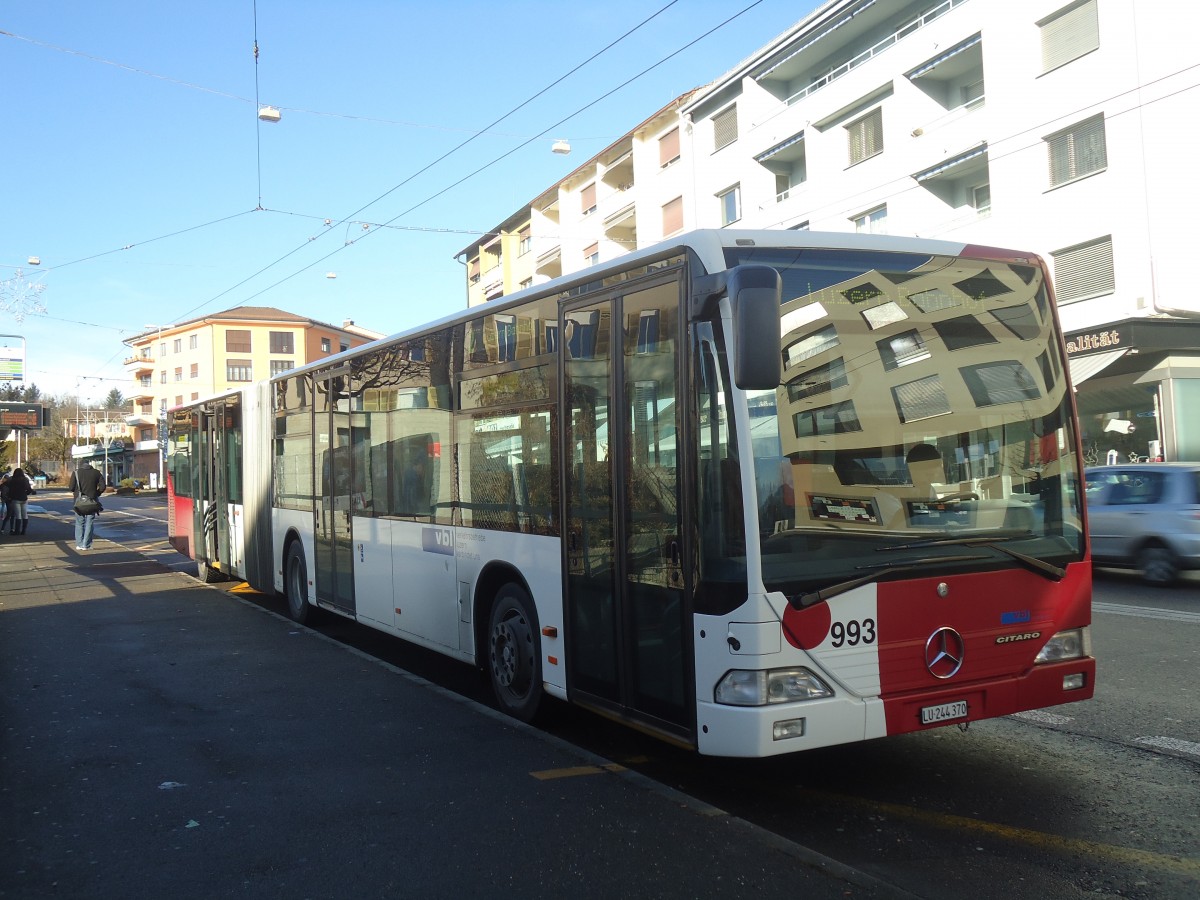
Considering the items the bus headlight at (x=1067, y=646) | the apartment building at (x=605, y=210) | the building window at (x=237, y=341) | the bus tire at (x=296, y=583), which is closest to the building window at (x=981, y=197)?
the apartment building at (x=605, y=210)

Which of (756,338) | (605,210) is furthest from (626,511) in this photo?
(605,210)

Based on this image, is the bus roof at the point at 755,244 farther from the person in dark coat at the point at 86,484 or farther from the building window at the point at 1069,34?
the building window at the point at 1069,34

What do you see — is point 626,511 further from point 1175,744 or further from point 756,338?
point 1175,744

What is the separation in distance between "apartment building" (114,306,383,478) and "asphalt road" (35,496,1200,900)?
273ft

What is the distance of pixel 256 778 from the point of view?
18.7ft

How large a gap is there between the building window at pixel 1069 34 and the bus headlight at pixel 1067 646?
20949mm

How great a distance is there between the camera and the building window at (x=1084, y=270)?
73.7 ft

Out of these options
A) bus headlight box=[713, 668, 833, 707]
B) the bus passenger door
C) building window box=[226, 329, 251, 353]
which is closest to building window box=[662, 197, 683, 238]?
the bus passenger door

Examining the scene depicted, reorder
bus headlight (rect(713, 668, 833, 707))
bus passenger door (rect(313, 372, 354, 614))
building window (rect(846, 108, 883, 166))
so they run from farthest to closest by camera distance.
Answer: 1. building window (rect(846, 108, 883, 166))
2. bus passenger door (rect(313, 372, 354, 614))
3. bus headlight (rect(713, 668, 833, 707))

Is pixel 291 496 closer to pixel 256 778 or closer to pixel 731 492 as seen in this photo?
pixel 256 778

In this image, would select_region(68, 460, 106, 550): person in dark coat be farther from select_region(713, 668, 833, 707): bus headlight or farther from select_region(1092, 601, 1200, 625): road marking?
select_region(713, 668, 833, 707): bus headlight

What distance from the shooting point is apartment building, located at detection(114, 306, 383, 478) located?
87312 millimetres

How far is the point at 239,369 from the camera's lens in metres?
87.3

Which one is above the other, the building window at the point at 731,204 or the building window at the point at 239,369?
the building window at the point at 239,369
